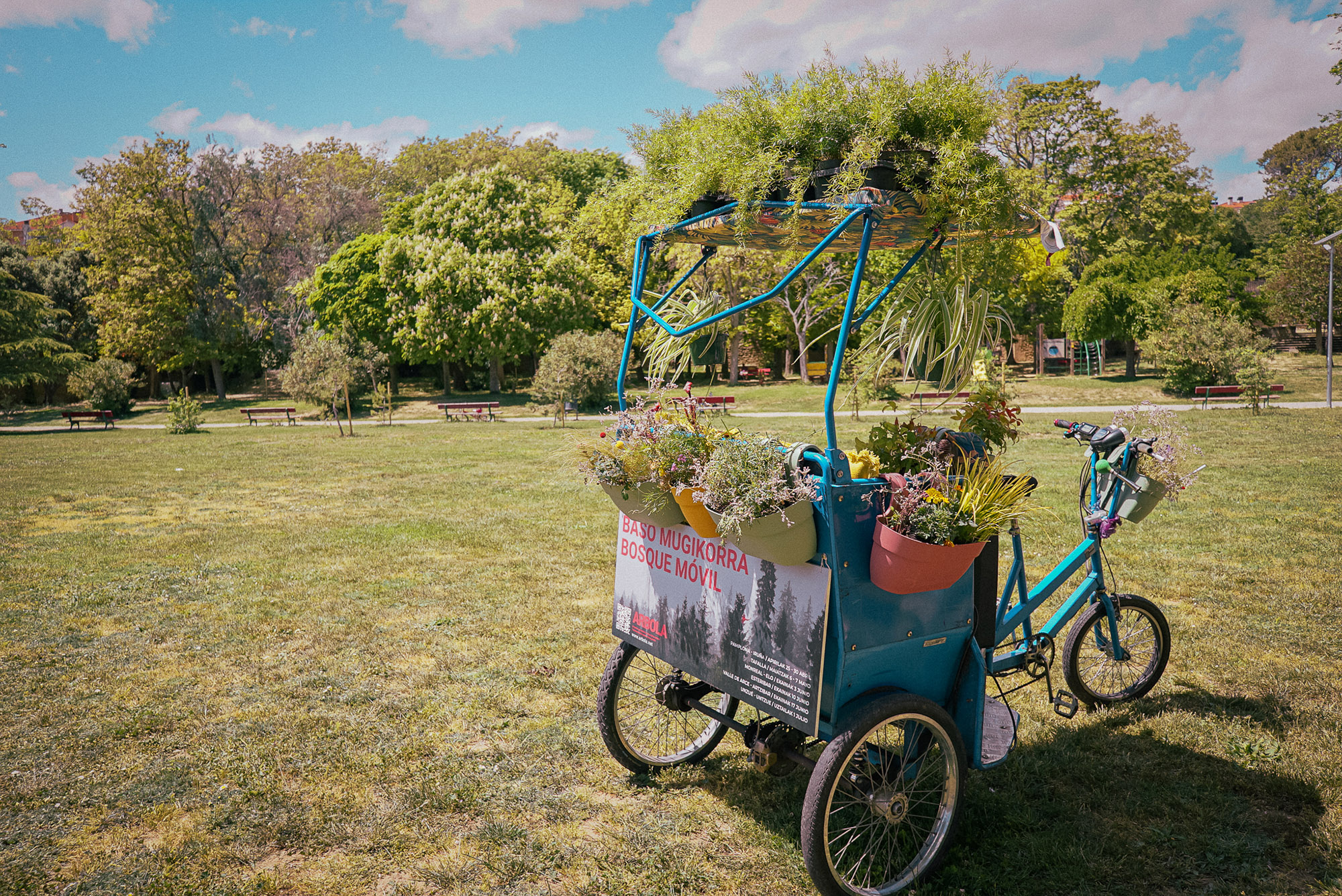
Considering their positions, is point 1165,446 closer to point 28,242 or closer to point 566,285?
point 566,285

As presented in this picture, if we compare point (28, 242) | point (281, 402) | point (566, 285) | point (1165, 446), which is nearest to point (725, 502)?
point (1165, 446)

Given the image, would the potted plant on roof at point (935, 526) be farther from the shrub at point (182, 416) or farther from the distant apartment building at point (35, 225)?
the distant apartment building at point (35, 225)

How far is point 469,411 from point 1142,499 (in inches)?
1012

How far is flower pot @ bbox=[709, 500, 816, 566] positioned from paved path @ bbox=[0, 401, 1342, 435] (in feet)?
63.7

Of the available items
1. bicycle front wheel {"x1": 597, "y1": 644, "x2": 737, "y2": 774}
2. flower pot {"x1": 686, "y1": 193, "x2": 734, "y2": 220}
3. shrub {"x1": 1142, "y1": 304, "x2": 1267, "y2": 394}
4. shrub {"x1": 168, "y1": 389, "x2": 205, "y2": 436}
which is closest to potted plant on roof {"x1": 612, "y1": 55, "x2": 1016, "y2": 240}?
flower pot {"x1": 686, "y1": 193, "x2": 734, "y2": 220}

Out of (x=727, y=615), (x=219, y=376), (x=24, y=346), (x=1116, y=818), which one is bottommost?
(x=1116, y=818)

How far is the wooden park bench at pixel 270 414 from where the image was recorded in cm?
2695

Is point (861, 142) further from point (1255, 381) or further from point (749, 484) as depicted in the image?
point (1255, 381)

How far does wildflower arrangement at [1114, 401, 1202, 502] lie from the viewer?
11.9 feet

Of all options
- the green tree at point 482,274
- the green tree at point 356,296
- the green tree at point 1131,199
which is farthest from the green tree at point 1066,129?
the green tree at point 356,296

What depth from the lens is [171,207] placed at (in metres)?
36.8

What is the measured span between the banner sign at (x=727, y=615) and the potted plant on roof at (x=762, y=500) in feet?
0.54

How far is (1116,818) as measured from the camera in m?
3.34

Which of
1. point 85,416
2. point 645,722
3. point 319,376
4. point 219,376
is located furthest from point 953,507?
point 219,376
